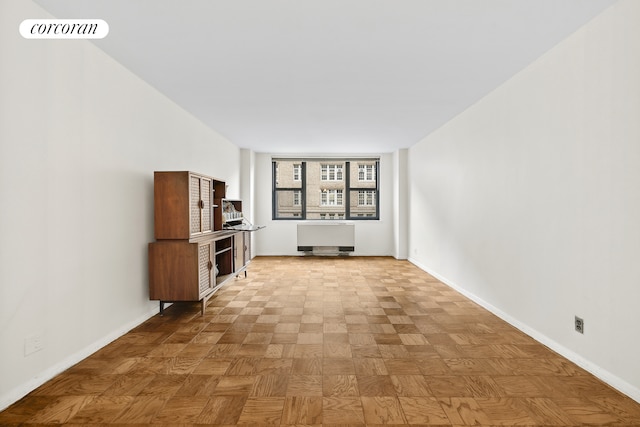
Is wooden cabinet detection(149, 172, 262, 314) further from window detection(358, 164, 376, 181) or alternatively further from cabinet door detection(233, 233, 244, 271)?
window detection(358, 164, 376, 181)

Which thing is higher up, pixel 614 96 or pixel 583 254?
pixel 614 96

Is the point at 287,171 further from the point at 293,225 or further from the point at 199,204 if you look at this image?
the point at 199,204

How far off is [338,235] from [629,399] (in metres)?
6.38

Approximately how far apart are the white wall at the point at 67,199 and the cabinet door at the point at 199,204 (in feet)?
1.65

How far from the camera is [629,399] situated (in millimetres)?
2174

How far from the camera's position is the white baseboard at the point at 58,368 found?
214 cm

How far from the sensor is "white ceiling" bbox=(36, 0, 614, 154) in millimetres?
2387

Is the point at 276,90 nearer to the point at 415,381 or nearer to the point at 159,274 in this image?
the point at 159,274

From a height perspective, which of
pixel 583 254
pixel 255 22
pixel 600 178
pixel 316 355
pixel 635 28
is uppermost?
pixel 255 22

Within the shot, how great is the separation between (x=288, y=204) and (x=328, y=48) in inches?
241

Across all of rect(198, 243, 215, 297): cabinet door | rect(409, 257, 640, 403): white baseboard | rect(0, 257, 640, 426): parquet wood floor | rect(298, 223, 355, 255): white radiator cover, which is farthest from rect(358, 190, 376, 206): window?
rect(198, 243, 215, 297): cabinet door

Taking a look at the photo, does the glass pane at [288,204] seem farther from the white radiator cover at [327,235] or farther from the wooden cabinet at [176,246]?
the wooden cabinet at [176,246]

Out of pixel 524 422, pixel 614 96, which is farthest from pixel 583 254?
pixel 524 422

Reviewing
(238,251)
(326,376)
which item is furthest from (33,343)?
(238,251)
